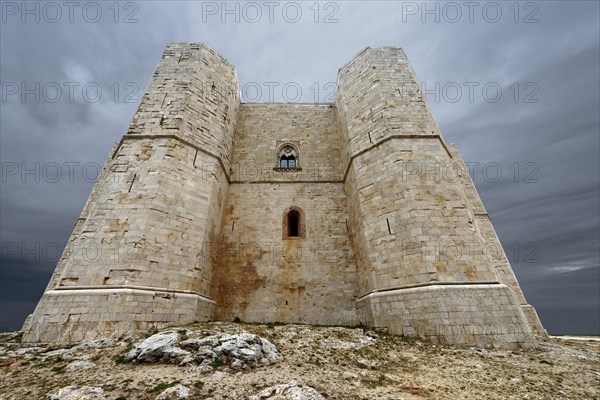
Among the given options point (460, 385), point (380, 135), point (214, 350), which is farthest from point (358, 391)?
point (380, 135)

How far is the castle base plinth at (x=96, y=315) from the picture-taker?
22.3ft

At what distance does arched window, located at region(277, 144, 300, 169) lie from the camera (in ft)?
45.2

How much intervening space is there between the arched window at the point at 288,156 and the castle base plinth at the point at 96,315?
27.1ft

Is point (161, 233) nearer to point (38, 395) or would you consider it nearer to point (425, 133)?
point (38, 395)

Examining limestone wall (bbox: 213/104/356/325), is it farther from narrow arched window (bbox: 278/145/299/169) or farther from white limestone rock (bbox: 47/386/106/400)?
white limestone rock (bbox: 47/386/106/400)

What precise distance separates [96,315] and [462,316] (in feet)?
32.1

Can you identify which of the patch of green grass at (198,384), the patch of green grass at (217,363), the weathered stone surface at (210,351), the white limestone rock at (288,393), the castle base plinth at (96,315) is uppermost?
the castle base plinth at (96,315)

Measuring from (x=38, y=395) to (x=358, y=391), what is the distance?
5.24 m

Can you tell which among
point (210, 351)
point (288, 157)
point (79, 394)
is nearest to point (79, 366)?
point (79, 394)

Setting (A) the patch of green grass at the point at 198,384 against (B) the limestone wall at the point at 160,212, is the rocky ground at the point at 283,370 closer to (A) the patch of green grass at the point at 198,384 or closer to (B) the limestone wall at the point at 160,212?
(A) the patch of green grass at the point at 198,384

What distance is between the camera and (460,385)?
4.82 metres

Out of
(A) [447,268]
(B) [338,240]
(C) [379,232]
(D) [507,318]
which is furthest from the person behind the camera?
(B) [338,240]

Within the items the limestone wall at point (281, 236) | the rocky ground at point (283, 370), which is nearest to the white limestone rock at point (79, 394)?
the rocky ground at point (283, 370)

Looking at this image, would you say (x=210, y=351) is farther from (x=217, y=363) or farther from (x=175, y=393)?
(x=175, y=393)
